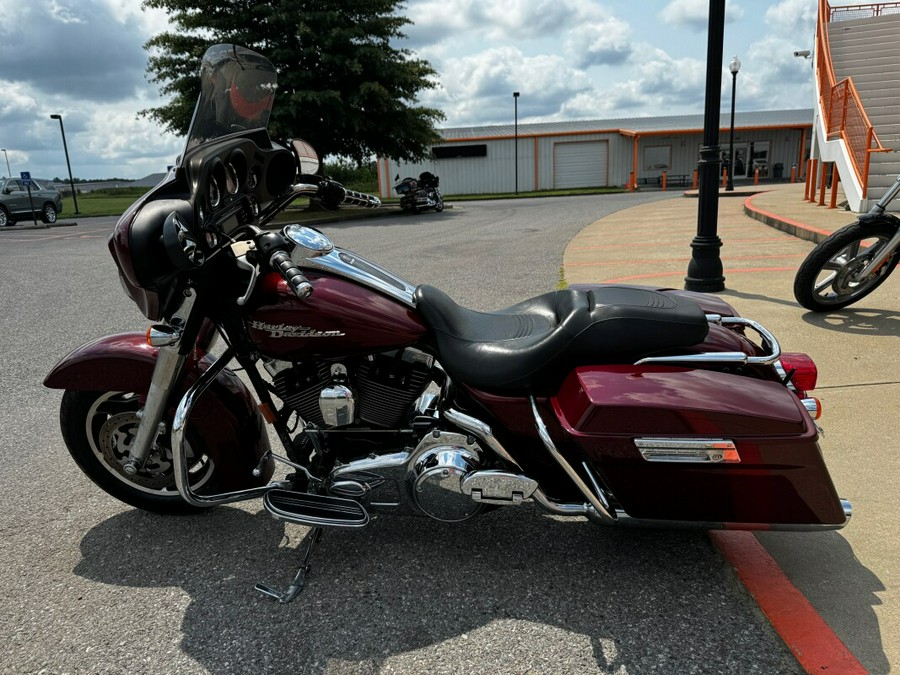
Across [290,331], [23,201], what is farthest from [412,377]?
[23,201]

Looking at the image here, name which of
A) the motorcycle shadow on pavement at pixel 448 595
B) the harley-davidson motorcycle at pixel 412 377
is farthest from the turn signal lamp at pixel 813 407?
the motorcycle shadow on pavement at pixel 448 595

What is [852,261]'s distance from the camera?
5062 millimetres

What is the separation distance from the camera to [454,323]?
2355 millimetres

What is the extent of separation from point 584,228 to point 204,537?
41.0 feet

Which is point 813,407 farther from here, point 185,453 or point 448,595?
point 185,453

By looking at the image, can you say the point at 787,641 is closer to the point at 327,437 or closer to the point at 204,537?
the point at 327,437

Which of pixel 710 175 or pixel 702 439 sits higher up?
pixel 710 175

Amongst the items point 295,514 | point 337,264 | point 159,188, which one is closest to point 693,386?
point 337,264

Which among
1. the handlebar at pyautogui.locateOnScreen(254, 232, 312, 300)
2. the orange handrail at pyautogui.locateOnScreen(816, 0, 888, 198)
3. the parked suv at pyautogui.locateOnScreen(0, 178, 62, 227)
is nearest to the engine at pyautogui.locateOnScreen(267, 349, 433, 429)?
the handlebar at pyautogui.locateOnScreen(254, 232, 312, 300)

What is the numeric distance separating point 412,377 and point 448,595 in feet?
2.65

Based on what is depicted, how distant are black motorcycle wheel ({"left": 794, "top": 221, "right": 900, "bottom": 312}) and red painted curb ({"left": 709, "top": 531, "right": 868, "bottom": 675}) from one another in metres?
3.23

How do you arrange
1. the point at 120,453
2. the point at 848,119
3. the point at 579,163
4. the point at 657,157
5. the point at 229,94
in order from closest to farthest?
the point at 229,94, the point at 120,453, the point at 848,119, the point at 579,163, the point at 657,157

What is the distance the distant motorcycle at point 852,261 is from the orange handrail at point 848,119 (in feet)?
20.8

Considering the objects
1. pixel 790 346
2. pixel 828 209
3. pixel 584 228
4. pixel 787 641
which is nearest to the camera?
pixel 787 641
